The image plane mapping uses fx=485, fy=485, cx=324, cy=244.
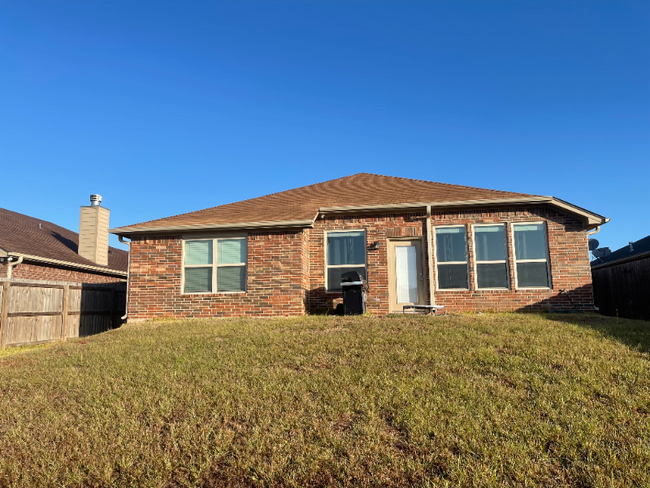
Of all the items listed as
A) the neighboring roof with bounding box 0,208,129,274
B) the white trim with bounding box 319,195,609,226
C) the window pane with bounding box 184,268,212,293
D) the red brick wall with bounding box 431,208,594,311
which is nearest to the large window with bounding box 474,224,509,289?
the red brick wall with bounding box 431,208,594,311

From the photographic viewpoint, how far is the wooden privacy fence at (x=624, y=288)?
41.4ft

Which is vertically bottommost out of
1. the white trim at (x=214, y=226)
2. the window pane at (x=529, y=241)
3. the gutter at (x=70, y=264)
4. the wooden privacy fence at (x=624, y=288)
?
the wooden privacy fence at (x=624, y=288)

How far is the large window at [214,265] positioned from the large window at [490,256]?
6085mm

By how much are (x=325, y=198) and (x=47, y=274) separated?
8.80 m

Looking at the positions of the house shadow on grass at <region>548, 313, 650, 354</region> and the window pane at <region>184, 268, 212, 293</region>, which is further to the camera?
the window pane at <region>184, 268, 212, 293</region>

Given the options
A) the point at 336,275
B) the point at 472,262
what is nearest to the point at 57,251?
the point at 336,275

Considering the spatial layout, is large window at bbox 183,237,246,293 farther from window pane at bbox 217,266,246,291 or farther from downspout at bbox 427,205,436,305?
downspout at bbox 427,205,436,305

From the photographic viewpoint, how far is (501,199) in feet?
40.3

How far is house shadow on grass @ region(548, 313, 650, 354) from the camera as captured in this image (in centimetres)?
748

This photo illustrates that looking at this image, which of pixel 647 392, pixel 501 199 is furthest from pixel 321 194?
pixel 647 392

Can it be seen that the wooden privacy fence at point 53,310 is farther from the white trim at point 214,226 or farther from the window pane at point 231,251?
the window pane at point 231,251

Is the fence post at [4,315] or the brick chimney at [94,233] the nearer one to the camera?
the fence post at [4,315]

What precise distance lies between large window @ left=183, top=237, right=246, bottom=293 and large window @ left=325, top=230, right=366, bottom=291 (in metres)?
2.27

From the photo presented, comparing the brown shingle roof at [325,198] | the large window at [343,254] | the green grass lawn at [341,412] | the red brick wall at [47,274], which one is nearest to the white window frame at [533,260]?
the brown shingle roof at [325,198]
